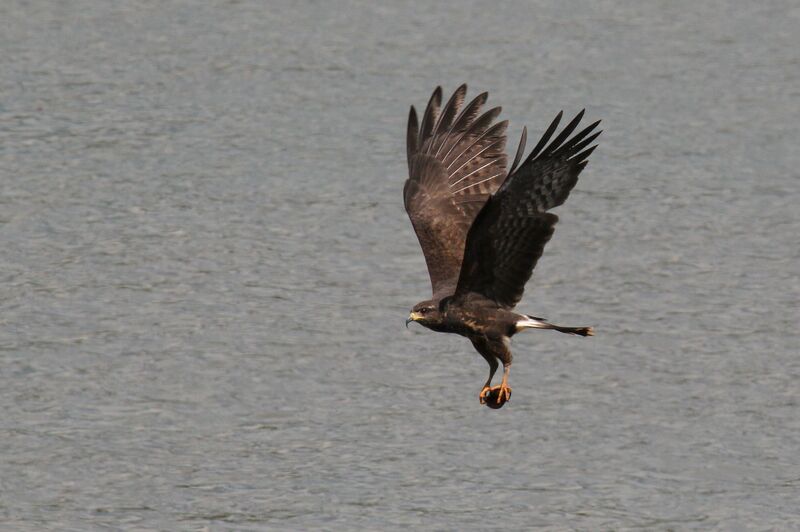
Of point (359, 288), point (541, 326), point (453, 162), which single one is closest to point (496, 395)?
point (541, 326)

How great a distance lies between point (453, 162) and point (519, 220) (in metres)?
2.78

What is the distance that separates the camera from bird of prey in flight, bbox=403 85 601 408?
11.9m

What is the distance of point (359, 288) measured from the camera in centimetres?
2125

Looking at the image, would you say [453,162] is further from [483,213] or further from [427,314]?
[483,213]

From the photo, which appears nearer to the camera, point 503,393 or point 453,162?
point 503,393

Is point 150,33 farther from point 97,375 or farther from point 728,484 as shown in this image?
point 728,484

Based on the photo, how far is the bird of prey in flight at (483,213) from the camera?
38.9 feet

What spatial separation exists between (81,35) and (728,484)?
1841 cm

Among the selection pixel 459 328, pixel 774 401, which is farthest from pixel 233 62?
pixel 459 328

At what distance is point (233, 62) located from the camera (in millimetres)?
29828

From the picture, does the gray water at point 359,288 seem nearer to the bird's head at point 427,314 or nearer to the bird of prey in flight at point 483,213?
the bird of prey in flight at point 483,213

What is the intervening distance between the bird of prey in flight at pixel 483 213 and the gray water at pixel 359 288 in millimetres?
3478

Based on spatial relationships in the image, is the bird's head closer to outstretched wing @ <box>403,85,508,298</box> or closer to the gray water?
outstretched wing @ <box>403,85,508,298</box>

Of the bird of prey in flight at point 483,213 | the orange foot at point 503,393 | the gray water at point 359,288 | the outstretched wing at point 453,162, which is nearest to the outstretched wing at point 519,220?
the bird of prey in flight at point 483,213
